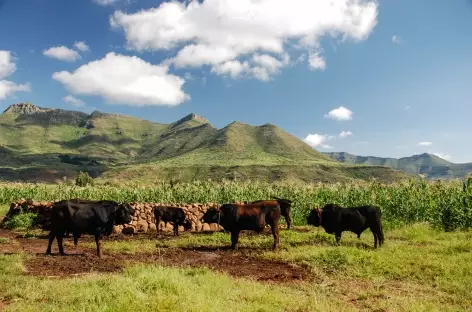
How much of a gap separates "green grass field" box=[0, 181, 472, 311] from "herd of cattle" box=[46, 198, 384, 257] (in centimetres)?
84

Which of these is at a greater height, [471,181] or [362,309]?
[471,181]

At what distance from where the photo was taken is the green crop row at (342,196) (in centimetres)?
2189

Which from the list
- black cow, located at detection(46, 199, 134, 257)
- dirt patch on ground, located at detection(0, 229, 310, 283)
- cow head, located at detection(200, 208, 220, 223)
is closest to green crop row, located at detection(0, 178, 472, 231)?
cow head, located at detection(200, 208, 220, 223)

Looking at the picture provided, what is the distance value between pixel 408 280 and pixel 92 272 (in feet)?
31.1

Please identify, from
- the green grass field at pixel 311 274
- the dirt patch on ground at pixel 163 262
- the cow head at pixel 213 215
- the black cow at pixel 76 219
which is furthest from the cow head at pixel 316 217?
the black cow at pixel 76 219

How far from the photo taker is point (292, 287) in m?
10.5

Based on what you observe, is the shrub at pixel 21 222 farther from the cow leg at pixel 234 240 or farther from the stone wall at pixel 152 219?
the cow leg at pixel 234 240

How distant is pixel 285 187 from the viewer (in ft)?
100

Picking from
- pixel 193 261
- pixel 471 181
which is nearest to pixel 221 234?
pixel 193 261

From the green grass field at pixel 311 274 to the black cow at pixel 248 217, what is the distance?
88 centimetres

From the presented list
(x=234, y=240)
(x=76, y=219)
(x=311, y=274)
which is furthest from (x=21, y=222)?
(x=311, y=274)

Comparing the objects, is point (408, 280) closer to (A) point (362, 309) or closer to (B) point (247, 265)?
(A) point (362, 309)

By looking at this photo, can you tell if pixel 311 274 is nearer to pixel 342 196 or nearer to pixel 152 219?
pixel 152 219

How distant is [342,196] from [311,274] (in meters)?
15.9
